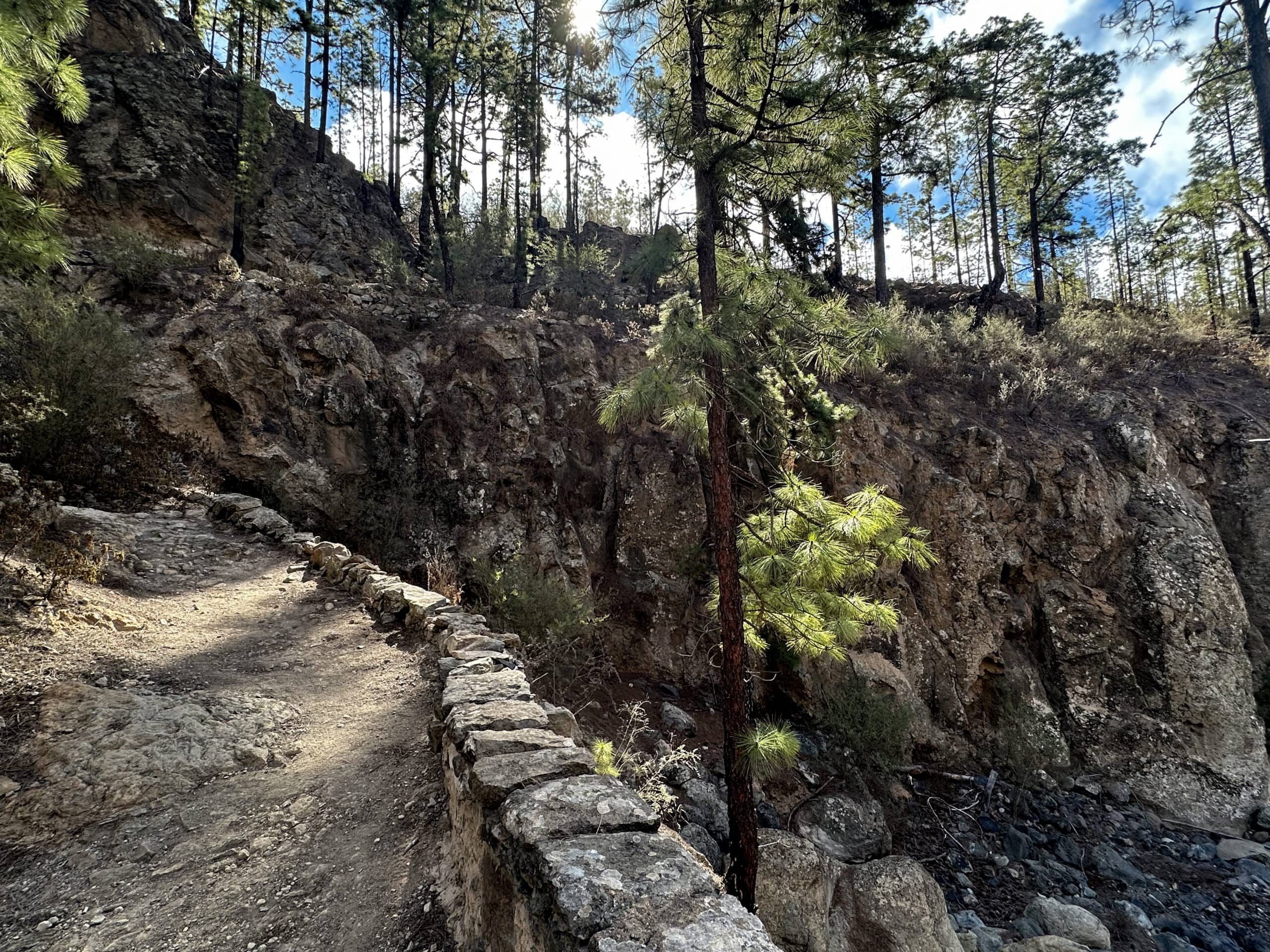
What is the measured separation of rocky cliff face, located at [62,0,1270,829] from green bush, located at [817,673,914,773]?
A: 0.74 metres

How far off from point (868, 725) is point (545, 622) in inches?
212

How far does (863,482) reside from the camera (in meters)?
11.3

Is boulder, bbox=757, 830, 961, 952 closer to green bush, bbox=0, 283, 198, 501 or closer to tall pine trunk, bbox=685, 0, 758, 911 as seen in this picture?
tall pine trunk, bbox=685, 0, 758, 911

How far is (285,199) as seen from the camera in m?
17.2

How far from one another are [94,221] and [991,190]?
84.5ft

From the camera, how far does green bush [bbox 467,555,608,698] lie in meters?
7.06

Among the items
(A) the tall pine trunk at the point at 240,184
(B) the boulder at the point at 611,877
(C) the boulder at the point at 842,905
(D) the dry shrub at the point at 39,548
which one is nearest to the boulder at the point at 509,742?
(B) the boulder at the point at 611,877

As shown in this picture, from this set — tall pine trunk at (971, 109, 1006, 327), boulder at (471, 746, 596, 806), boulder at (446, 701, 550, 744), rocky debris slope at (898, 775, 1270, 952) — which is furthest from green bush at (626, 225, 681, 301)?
tall pine trunk at (971, 109, 1006, 327)

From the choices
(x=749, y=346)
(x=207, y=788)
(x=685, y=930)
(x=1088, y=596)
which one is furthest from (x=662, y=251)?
(x=1088, y=596)

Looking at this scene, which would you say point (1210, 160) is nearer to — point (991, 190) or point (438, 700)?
point (991, 190)

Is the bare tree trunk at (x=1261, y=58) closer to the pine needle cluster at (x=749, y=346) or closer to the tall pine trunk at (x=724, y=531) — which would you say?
the pine needle cluster at (x=749, y=346)

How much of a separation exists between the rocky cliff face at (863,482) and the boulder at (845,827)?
7.22 ft

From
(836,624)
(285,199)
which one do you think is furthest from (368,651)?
(285,199)

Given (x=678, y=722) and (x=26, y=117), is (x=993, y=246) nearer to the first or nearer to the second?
(x=678, y=722)
